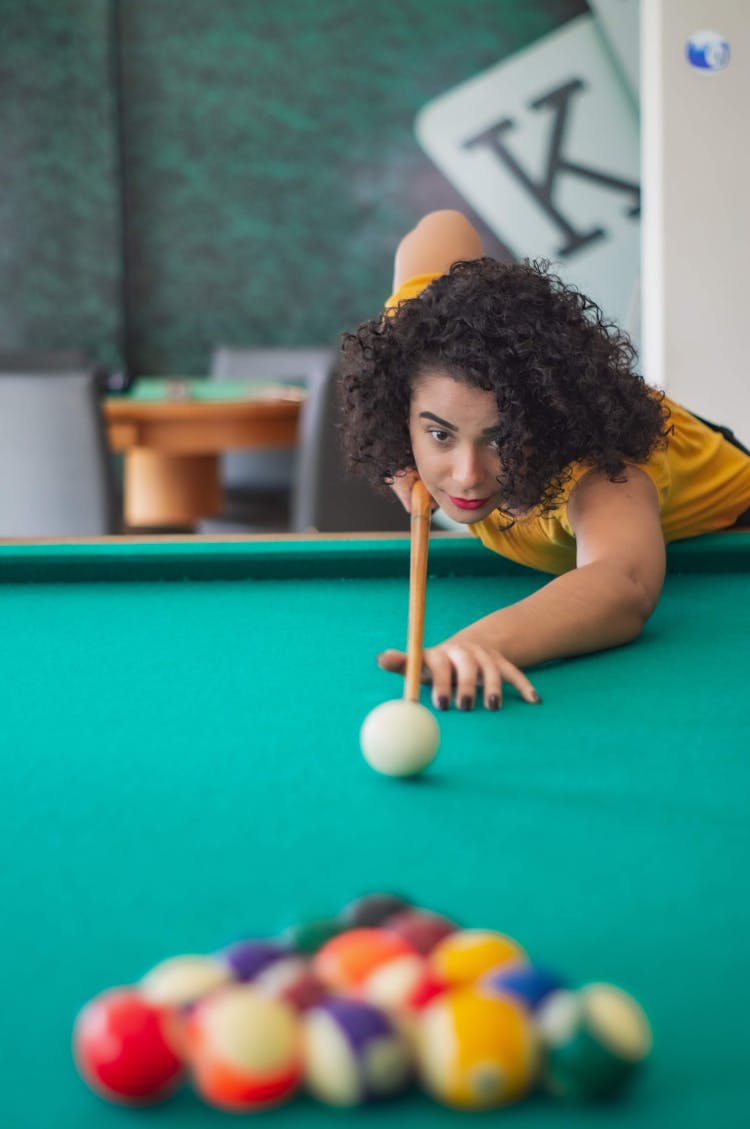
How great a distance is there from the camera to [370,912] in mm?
629

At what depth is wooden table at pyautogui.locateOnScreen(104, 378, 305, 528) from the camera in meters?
3.65

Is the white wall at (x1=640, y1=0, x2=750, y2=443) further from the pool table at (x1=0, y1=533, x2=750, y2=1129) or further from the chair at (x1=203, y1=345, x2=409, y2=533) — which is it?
the pool table at (x1=0, y1=533, x2=750, y2=1129)

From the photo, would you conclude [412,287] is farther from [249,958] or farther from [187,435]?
[187,435]

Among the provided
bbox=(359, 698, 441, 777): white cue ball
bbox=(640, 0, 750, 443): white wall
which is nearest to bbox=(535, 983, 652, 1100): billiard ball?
bbox=(359, 698, 441, 777): white cue ball

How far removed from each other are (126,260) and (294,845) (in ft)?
17.3

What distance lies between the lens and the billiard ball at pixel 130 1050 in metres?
0.49

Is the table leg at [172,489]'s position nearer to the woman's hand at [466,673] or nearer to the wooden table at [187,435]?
the wooden table at [187,435]

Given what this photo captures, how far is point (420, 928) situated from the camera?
0.60 metres

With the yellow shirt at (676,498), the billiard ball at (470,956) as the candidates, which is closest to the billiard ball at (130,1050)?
the billiard ball at (470,956)

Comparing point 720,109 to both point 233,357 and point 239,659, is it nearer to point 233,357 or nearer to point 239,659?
point 233,357

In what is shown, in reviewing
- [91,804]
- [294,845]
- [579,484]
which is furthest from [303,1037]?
[579,484]

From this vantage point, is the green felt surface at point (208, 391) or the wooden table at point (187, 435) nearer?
the wooden table at point (187, 435)

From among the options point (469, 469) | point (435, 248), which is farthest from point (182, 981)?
point (435, 248)

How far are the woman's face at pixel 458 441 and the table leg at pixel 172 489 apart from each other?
109 inches
